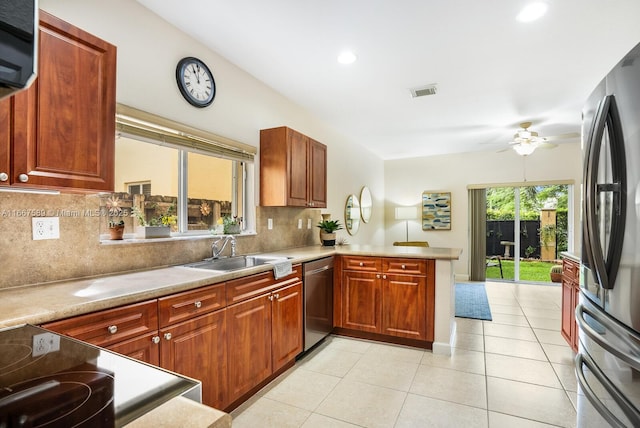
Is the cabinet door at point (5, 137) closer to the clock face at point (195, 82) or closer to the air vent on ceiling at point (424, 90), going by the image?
the clock face at point (195, 82)

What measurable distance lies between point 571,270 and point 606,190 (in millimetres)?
2109

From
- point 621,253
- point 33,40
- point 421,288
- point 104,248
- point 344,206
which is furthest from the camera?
point 344,206

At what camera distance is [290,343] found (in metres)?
2.73

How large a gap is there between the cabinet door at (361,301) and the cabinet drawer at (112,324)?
2190 millimetres

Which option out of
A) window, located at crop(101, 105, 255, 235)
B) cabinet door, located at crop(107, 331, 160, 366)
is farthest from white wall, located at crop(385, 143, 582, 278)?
cabinet door, located at crop(107, 331, 160, 366)

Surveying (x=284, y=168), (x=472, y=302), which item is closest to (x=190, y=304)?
(x=284, y=168)

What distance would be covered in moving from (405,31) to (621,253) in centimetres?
213

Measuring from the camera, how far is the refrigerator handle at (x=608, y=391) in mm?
1091

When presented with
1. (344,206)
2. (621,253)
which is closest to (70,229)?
(621,253)

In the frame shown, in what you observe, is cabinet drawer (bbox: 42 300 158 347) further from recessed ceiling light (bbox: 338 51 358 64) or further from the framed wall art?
the framed wall art

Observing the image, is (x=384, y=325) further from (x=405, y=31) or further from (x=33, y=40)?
(x=33, y=40)

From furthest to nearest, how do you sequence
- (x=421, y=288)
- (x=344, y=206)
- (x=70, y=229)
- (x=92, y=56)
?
1. (x=344, y=206)
2. (x=421, y=288)
3. (x=70, y=229)
4. (x=92, y=56)

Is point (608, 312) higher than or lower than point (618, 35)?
lower

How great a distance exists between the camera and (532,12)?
231cm
